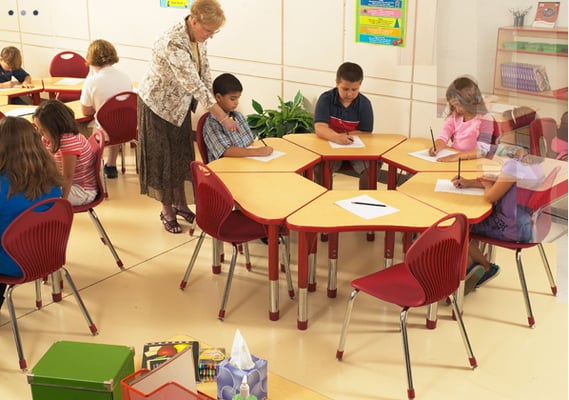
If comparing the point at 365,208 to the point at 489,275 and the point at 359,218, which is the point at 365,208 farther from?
the point at 489,275

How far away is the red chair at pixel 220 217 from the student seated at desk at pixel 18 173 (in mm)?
808

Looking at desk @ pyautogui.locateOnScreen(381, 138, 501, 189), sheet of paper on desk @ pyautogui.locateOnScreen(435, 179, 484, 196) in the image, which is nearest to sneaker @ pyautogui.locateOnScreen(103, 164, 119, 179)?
desk @ pyautogui.locateOnScreen(381, 138, 501, 189)

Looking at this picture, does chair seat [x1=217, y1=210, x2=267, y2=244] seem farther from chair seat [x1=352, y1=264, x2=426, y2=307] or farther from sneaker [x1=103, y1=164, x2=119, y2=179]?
sneaker [x1=103, y1=164, x2=119, y2=179]

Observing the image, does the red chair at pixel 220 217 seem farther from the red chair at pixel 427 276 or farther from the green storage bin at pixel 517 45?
the green storage bin at pixel 517 45

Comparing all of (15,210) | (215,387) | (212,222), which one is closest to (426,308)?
(212,222)

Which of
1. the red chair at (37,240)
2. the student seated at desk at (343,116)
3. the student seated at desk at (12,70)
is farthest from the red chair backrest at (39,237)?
the student seated at desk at (12,70)

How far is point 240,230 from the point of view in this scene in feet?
12.6

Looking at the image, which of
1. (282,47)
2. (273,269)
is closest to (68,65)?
(282,47)

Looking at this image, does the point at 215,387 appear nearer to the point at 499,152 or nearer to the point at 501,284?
the point at 499,152

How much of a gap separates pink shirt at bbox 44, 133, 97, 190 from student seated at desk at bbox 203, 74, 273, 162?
29.0 inches

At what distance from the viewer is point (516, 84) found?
67 cm

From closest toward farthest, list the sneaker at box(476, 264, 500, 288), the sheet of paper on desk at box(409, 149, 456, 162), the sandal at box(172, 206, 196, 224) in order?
the sneaker at box(476, 264, 500, 288) < the sheet of paper on desk at box(409, 149, 456, 162) < the sandal at box(172, 206, 196, 224)

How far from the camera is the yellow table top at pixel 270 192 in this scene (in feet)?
11.4

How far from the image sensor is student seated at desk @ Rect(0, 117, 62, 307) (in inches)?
130
